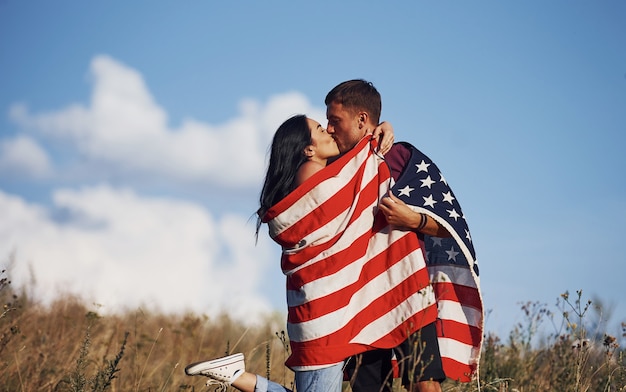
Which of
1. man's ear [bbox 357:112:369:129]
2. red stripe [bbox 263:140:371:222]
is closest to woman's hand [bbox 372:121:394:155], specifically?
man's ear [bbox 357:112:369:129]

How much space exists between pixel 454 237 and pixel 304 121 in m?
1.19

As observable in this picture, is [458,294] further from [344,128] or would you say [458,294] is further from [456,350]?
[344,128]

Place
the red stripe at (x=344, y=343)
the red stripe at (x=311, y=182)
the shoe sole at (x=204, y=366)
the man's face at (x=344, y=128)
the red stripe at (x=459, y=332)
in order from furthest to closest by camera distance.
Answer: the man's face at (x=344, y=128), the red stripe at (x=459, y=332), the shoe sole at (x=204, y=366), the red stripe at (x=311, y=182), the red stripe at (x=344, y=343)

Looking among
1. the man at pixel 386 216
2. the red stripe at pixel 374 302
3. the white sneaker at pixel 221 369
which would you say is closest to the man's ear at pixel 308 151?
the man at pixel 386 216

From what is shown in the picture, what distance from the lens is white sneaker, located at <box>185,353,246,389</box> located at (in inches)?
174

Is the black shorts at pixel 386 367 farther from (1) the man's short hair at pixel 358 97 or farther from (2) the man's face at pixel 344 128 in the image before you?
(1) the man's short hair at pixel 358 97

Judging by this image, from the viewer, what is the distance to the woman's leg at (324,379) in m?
4.21

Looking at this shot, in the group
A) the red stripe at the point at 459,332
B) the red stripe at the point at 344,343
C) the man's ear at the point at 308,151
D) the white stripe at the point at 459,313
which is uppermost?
the man's ear at the point at 308,151

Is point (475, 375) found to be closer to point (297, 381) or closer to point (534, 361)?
point (297, 381)

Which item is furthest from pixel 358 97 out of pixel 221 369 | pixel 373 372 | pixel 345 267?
pixel 221 369

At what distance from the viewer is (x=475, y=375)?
4570 millimetres

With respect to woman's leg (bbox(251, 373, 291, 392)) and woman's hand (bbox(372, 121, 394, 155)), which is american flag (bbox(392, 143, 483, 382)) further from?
woman's leg (bbox(251, 373, 291, 392))

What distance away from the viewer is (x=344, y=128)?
470 centimetres

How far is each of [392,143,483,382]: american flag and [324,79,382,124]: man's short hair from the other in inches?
16.7
